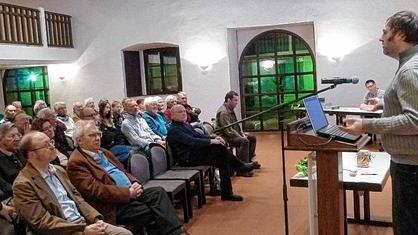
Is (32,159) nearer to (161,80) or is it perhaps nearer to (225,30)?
(225,30)

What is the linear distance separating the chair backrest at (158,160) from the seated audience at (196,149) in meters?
0.24

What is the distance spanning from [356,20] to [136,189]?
668cm

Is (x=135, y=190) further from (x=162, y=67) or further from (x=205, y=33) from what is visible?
(x=162, y=67)

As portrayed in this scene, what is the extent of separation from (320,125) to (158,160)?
2.10 meters

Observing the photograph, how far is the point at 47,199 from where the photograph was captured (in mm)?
2754

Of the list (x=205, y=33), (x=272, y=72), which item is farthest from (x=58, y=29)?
(x=272, y=72)

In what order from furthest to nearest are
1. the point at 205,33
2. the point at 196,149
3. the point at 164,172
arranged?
1. the point at 205,33
2. the point at 196,149
3. the point at 164,172

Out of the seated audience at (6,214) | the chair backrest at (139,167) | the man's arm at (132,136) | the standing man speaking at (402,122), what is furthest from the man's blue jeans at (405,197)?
the man's arm at (132,136)

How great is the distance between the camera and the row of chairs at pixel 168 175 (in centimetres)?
410

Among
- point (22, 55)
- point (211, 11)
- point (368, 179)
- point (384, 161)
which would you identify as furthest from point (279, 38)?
point (368, 179)

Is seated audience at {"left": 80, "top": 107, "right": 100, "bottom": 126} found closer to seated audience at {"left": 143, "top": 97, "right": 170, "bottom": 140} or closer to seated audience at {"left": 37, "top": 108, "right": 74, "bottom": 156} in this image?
seated audience at {"left": 37, "top": 108, "right": 74, "bottom": 156}

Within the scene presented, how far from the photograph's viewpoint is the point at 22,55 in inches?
340

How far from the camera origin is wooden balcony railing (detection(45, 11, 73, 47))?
380 inches

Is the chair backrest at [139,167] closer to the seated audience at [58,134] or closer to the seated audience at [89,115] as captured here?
the seated audience at [58,134]
